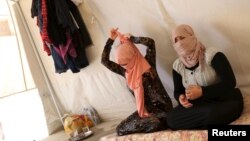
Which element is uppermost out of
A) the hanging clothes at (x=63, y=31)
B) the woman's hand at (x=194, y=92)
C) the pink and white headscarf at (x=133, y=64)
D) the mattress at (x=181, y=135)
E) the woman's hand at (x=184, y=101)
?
the hanging clothes at (x=63, y=31)

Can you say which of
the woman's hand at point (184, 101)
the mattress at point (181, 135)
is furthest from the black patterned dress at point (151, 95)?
the woman's hand at point (184, 101)

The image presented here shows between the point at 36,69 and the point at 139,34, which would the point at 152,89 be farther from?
the point at 36,69

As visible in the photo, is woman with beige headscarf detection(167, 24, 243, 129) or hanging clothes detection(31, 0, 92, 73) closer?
woman with beige headscarf detection(167, 24, 243, 129)

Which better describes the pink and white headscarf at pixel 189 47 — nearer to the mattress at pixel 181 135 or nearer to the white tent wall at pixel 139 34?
the white tent wall at pixel 139 34

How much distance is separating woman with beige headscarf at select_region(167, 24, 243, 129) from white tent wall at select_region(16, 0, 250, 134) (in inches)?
10.2

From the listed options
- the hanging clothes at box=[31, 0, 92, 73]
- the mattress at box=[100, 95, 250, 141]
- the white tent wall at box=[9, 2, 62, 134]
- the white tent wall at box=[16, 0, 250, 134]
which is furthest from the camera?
the white tent wall at box=[9, 2, 62, 134]

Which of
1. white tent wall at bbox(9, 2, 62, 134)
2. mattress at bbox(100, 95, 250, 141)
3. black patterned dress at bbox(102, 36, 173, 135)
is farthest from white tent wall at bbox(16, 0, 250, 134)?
mattress at bbox(100, 95, 250, 141)

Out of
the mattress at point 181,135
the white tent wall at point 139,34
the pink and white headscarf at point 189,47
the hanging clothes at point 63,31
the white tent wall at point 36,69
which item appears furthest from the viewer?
the white tent wall at point 36,69

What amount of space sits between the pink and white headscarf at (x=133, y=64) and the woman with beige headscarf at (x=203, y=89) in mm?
309

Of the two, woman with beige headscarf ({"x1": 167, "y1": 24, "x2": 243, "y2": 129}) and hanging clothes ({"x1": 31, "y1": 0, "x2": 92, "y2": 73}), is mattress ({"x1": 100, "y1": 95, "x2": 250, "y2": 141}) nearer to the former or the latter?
woman with beige headscarf ({"x1": 167, "y1": 24, "x2": 243, "y2": 129})

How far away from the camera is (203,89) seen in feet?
5.55

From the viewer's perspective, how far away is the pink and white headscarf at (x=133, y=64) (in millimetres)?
2014

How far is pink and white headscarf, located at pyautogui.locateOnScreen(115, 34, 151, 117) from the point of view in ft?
6.61

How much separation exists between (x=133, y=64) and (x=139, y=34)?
329mm
